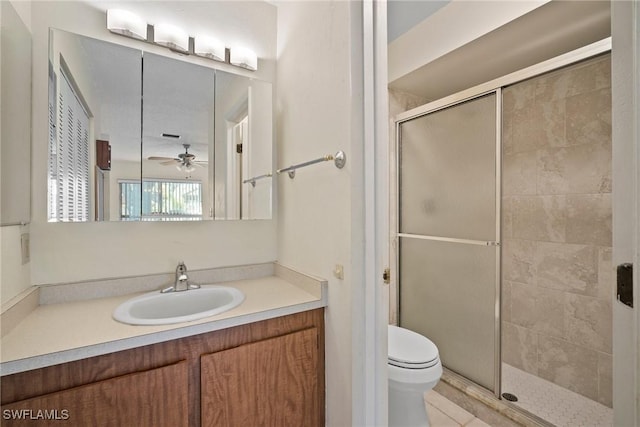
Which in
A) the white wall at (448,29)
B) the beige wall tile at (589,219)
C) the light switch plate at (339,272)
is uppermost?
the white wall at (448,29)

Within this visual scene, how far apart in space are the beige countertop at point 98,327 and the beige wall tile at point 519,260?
181 centimetres

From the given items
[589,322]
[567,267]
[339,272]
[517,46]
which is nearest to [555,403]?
[589,322]

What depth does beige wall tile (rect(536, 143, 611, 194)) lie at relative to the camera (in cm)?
183

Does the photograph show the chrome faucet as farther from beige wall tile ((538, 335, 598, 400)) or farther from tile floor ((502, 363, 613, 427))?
beige wall tile ((538, 335, 598, 400))

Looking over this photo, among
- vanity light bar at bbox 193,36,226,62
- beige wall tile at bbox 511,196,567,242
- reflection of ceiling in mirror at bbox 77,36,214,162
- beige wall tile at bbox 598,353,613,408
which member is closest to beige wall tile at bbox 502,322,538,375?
beige wall tile at bbox 598,353,613,408

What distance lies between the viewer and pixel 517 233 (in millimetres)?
2236

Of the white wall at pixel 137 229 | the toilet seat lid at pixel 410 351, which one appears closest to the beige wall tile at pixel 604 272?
the toilet seat lid at pixel 410 351

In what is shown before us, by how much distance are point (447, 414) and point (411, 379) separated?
22.4 inches

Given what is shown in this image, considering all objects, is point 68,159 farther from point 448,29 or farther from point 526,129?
point 526,129

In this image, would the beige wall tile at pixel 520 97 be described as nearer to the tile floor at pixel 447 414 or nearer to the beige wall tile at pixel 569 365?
the beige wall tile at pixel 569 365

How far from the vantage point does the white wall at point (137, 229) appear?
117 cm

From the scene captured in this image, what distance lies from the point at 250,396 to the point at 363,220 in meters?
0.79

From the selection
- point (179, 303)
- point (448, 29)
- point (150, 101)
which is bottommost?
point (179, 303)

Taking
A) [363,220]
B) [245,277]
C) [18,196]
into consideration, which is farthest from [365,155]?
[18,196]
